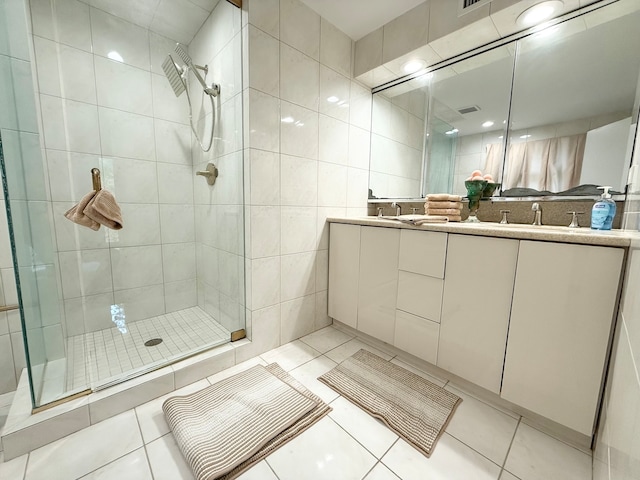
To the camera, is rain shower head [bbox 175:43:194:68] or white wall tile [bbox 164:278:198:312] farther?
white wall tile [bbox 164:278:198:312]

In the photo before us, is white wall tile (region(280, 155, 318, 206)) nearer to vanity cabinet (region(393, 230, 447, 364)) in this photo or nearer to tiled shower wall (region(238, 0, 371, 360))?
tiled shower wall (region(238, 0, 371, 360))

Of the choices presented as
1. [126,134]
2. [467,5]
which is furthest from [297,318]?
[467,5]

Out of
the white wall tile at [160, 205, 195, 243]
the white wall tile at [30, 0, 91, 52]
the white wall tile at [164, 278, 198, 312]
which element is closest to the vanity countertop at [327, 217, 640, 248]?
the white wall tile at [160, 205, 195, 243]

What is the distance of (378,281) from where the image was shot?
5.15ft

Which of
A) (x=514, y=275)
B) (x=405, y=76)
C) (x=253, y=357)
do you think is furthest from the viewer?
(x=405, y=76)

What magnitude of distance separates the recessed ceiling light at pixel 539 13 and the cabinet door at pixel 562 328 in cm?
120

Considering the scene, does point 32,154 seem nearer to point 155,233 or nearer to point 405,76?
point 155,233

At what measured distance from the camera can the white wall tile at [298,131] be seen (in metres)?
1.57

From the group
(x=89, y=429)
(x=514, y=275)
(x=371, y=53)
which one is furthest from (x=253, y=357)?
(x=371, y=53)

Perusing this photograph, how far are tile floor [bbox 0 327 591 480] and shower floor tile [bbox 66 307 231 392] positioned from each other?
0.24 metres

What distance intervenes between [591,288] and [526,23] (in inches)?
55.6

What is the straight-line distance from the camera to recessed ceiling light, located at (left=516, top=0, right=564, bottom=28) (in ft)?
4.01

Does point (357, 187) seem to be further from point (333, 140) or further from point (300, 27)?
point (300, 27)

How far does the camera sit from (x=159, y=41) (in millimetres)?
1802
